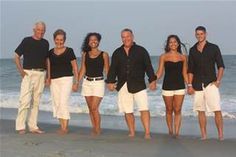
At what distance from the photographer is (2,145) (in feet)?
20.4

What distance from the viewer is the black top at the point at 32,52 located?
7406mm

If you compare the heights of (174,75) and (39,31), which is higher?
(39,31)

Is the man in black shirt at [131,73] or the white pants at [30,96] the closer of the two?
the man in black shirt at [131,73]

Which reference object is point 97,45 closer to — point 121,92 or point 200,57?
point 121,92

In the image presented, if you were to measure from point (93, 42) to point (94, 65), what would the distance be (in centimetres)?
36

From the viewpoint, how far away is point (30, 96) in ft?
24.9

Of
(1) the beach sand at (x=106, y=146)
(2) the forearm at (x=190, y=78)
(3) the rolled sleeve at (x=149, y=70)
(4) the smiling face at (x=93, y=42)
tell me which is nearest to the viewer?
(1) the beach sand at (x=106, y=146)

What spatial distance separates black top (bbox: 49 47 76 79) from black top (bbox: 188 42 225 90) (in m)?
1.90

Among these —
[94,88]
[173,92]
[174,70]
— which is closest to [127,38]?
[174,70]

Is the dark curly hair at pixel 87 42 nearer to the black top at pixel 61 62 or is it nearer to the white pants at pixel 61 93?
the black top at pixel 61 62

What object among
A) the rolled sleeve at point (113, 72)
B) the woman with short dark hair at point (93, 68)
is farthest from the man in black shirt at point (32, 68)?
the rolled sleeve at point (113, 72)

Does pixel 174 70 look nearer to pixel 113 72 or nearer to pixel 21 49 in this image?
pixel 113 72

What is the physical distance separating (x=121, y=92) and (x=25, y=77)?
1521 mm

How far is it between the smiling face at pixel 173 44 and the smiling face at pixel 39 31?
1961mm
